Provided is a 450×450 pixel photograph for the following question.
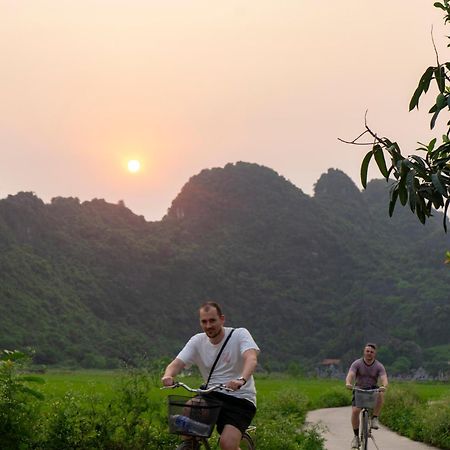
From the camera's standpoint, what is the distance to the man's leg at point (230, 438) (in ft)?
17.9

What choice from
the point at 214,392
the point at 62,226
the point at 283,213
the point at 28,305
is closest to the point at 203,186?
the point at 283,213

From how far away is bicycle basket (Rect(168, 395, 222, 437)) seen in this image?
508 cm

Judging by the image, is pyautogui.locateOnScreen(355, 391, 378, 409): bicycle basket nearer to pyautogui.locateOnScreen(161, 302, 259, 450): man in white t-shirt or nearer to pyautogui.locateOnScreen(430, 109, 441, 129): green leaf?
pyautogui.locateOnScreen(161, 302, 259, 450): man in white t-shirt

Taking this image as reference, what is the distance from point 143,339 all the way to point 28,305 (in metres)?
16.8

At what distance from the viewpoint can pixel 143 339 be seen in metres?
102

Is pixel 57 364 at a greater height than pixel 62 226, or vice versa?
pixel 62 226

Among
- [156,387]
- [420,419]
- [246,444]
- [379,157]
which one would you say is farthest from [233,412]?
[420,419]

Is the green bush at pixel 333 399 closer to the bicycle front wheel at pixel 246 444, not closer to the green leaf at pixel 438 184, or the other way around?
the bicycle front wheel at pixel 246 444

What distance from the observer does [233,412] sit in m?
5.56

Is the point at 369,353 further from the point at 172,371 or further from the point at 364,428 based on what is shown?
the point at 172,371

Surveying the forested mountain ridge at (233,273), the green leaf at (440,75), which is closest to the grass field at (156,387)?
the green leaf at (440,75)

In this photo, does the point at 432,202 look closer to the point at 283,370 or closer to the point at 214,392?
the point at 214,392

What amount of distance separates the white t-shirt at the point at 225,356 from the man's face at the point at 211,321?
0.12 meters

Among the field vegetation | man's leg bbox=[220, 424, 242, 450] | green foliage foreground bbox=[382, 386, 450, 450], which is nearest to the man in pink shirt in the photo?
the field vegetation
